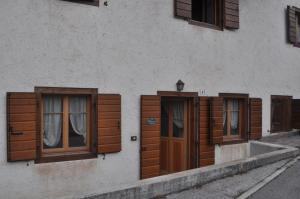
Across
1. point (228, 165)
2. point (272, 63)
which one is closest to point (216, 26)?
point (272, 63)

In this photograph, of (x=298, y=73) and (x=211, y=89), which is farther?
(x=298, y=73)

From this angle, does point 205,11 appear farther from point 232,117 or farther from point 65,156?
point 65,156

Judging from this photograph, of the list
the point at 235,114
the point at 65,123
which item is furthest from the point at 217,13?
the point at 65,123

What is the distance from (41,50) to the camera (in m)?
6.93

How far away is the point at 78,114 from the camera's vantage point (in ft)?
25.0

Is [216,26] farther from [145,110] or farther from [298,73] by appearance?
[298,73]

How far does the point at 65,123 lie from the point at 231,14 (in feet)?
18.7

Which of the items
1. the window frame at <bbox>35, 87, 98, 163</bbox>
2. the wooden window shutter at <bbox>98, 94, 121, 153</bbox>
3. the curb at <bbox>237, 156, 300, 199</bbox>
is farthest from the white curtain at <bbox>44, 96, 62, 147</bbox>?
the curb at <bbox>237, 156, 300, 199</bbox>

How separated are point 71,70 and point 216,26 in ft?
15.3

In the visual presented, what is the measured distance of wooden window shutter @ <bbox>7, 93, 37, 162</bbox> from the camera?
6504 millimetres

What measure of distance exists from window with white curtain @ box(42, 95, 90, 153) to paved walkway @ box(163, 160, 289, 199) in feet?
7.15

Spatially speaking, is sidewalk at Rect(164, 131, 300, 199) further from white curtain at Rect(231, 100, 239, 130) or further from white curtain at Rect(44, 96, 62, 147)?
white curtain at Rect(44, 96, 62, 147)

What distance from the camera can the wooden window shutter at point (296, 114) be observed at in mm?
13266

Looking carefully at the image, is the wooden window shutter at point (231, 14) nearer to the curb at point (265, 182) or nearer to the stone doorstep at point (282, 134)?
the stone doorstep at point (282, 134)
